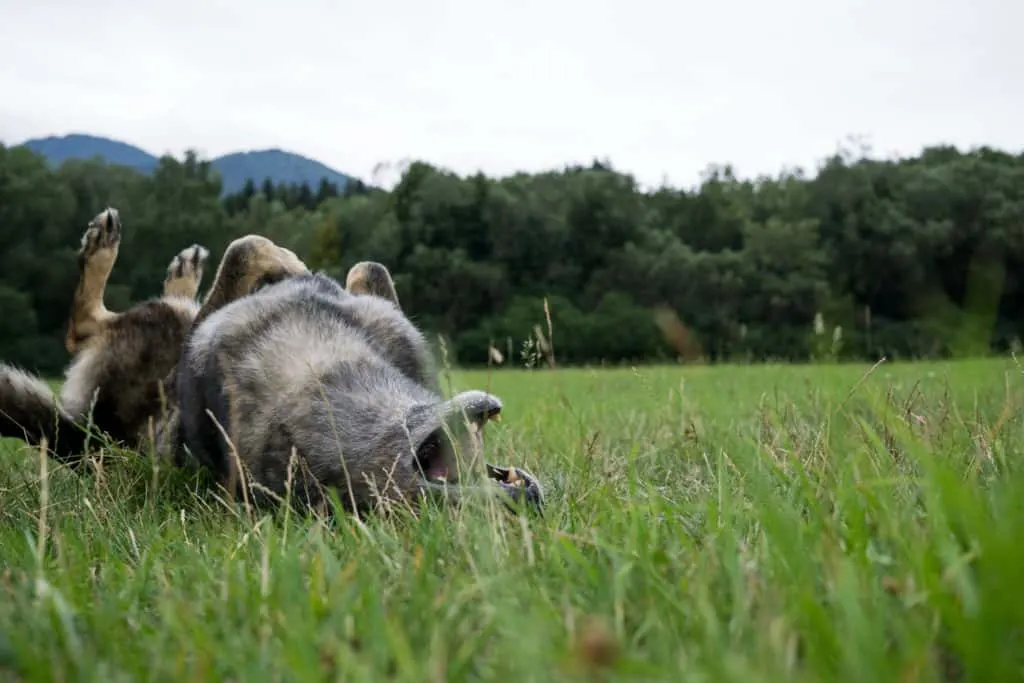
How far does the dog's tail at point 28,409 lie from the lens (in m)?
4.99

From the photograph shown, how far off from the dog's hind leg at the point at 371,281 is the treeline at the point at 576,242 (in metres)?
21.0

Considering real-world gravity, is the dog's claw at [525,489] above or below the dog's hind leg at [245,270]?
below

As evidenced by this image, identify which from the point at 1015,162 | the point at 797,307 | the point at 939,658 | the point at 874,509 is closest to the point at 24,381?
the point at 874,509

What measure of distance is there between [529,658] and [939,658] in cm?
65

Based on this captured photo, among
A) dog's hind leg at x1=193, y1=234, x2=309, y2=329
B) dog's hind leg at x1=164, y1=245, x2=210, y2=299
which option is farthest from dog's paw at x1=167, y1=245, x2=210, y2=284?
dog's hind leg at x1=193, y1=234, x2=309, y2=329

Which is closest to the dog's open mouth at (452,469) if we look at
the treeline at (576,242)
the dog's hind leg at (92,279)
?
the dog's hind leg at (92,279)

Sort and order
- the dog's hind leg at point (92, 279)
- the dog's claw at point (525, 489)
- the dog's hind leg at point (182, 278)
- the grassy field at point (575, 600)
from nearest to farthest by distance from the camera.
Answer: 1. the grassy field at point (575, 600)
2. the dog's claw at point (525, 489)
3. the dog's hind leg at point (92, 279)
4. the dog's hind leg at point (182, 278)

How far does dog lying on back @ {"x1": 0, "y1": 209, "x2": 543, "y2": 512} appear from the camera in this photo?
121 inches

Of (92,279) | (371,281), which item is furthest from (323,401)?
(92,279)

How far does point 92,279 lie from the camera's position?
601cm

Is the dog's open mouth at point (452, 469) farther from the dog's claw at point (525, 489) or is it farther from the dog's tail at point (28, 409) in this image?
the dog's tail at point (28, 409)

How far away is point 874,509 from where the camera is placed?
1.95 m

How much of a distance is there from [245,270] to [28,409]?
1.41 meters

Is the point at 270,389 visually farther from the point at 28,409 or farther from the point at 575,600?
the point at 575,600
